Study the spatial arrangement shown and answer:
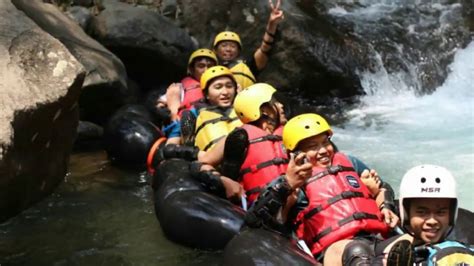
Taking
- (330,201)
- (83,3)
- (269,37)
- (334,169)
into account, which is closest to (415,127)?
(269,37)

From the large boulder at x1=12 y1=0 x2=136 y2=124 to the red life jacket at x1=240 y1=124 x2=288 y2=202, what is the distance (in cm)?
277

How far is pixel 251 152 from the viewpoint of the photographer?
4746 millimetres

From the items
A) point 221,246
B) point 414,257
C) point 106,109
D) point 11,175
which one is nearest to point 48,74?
point 11,175

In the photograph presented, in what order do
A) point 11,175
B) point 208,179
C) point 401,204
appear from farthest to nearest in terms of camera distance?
1. point 208,179
2. point 11,175
3. point 401,204

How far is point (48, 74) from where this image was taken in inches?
A: 191

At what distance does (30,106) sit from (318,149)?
2074 mm

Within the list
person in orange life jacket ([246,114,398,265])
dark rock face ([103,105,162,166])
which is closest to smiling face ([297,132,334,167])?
person in orange life jacket ([246,114,398,265])

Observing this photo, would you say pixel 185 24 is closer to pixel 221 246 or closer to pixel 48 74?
pixel 48 74

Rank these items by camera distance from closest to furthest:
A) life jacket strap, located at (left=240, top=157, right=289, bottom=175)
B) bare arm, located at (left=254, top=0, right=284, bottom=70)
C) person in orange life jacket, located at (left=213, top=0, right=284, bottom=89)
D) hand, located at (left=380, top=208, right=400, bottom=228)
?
hand, located at (left=380, top=208, right=400, bottom=228) → life jacket strap, located at (left=240, top=157, right=289, bottom=175) → person in orange life jacket, located at (left=213, top=0, right=284, bottom=89) → bare arm, located at (left=254, top=0, right=284, bottom=70)

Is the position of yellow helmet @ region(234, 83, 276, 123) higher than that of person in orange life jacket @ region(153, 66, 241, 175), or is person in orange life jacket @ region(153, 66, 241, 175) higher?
yellow helmet @ region(234, 83, 276, 123)

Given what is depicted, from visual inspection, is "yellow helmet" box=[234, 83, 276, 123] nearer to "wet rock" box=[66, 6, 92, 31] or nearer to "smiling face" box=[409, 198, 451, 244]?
"smiling face" box=[409, 198, 451, 244]

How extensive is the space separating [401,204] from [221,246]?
1.71 m

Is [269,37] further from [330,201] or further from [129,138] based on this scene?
[330,201]

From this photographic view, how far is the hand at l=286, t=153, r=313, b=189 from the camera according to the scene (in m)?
3.63
